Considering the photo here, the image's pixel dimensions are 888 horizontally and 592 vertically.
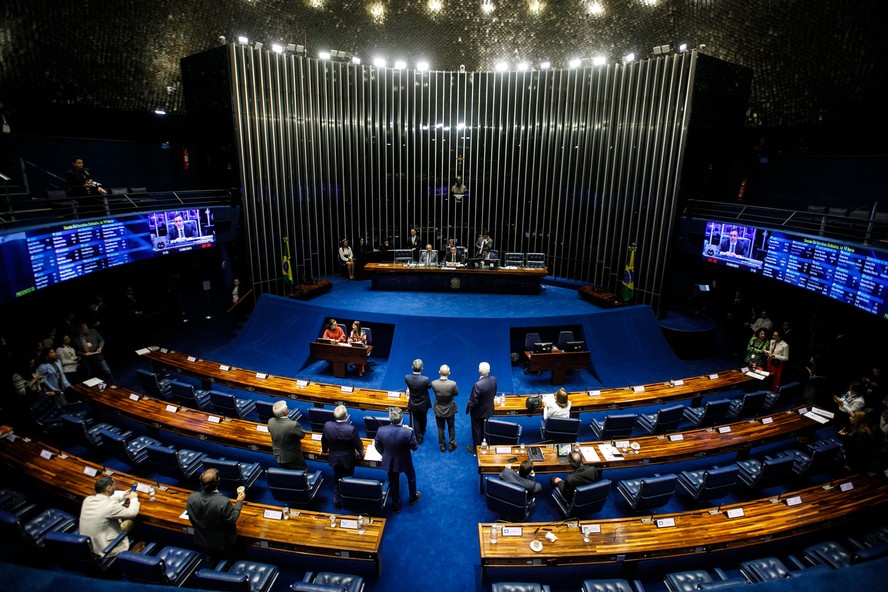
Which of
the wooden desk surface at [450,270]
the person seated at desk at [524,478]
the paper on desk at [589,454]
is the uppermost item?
the wooden desk surface at [450,270]

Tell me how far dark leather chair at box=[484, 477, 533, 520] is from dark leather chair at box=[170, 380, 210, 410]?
562cm

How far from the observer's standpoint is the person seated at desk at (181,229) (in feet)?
35.1

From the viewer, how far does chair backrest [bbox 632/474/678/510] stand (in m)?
5.64

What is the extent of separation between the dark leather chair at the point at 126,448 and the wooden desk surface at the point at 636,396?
5.32 m

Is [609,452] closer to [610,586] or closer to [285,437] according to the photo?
[610,586]

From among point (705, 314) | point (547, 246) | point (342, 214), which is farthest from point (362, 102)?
point (705, 314)

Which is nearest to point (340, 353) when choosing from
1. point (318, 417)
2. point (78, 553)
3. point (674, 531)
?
point (318, 417)

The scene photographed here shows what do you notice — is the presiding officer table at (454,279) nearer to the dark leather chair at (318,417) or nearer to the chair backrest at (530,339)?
the chair backrest at (530,339)

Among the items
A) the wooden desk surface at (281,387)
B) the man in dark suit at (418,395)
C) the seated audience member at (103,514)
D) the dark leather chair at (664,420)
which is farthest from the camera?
the wooden desk surface at (281,387)

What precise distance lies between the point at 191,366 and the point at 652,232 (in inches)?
469

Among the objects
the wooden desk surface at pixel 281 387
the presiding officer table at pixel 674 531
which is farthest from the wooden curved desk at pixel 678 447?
the wooden desk surface at pixel 281 387

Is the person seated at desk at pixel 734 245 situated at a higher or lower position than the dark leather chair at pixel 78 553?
higher

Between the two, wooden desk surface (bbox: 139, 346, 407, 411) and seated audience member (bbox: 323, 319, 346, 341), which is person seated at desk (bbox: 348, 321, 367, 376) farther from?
wooden desk surface (bbox: 139, 346, 407, 411)

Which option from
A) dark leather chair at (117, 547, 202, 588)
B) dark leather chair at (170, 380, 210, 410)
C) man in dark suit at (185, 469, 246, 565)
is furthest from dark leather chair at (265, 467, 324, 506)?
dark leather chair at (170, 380, 210, 410)
